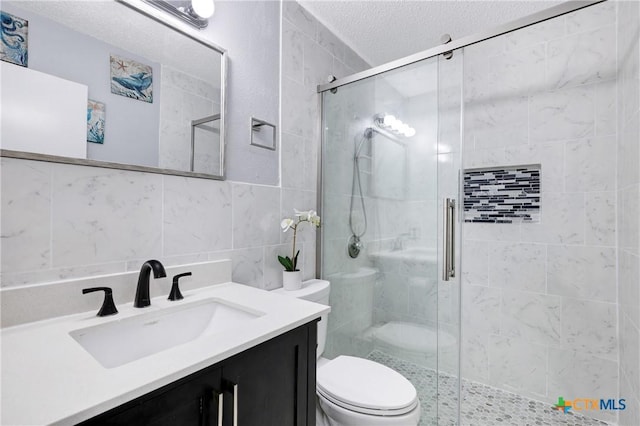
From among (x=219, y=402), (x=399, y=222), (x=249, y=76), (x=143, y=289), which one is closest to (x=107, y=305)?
(x=143, y=289)

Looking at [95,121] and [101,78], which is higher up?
[101,78]

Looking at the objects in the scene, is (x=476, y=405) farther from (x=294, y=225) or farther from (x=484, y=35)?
(x=484, y=35)

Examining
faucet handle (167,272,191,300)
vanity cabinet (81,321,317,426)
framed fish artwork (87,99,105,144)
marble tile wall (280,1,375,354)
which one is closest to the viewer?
vanity cabinet (81,321,317,426)

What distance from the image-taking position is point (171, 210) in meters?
1.18

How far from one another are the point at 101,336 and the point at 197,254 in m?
0.45

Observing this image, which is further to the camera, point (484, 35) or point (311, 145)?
point (311, 145)

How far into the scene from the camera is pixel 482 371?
2125 millimetres

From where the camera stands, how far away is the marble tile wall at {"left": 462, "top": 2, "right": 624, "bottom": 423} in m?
1.75

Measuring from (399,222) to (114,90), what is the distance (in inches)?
53.6

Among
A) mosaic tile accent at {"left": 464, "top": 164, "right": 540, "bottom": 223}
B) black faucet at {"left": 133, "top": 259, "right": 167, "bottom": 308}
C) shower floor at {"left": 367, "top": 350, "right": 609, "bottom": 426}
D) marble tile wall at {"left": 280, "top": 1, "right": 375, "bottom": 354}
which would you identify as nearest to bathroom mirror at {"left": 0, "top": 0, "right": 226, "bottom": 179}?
black faucet at {"left": 133, "top": 259, "right": 167, "bottom": 308}

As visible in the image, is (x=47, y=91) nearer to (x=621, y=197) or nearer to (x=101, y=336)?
(x=101, y=336)

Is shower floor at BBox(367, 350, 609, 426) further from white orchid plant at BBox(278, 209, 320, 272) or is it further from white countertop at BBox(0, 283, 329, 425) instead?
white countertop at BBox(0, 283, 329, 425)

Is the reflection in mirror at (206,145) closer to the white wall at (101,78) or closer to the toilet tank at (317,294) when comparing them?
the white wall at (101,78)

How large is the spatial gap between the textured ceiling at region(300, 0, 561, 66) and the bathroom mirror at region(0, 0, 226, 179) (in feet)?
3.06
